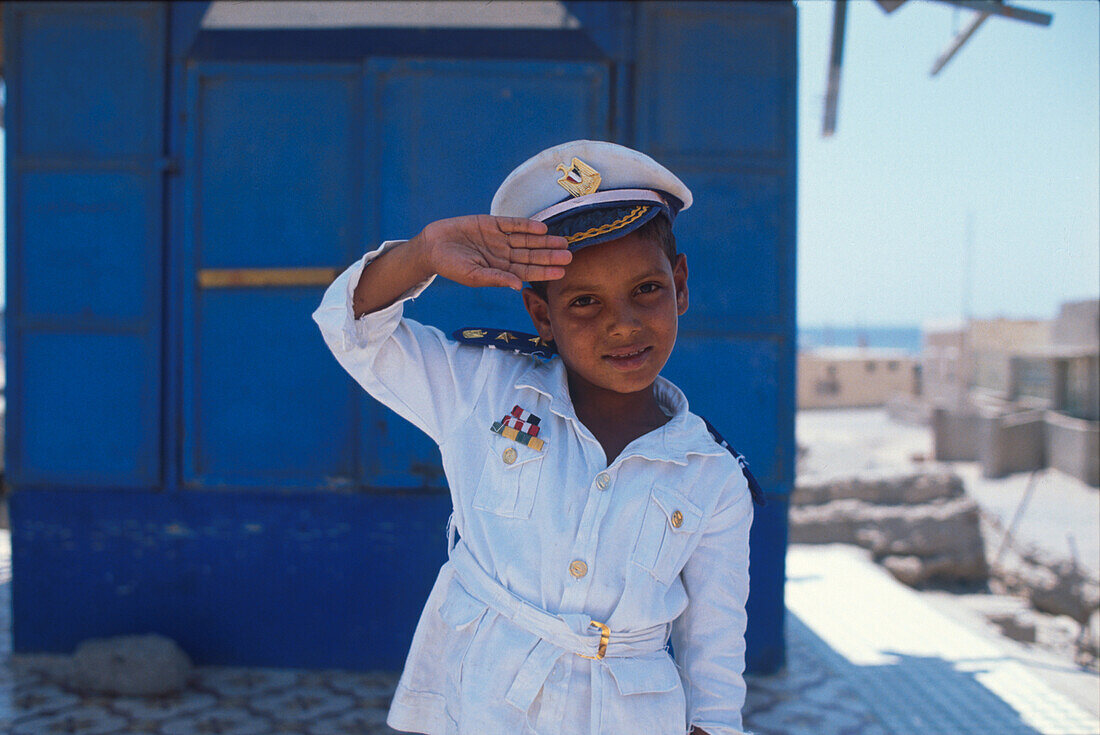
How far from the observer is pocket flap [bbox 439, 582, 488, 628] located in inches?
53.2

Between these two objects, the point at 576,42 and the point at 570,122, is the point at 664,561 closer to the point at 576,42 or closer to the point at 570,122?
the point at 570,122

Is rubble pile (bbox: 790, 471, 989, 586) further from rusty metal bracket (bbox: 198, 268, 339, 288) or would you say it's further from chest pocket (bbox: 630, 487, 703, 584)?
chest pocket (bbox: 630, 487, 703, 584)

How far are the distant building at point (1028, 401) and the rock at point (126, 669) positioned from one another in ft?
40.1

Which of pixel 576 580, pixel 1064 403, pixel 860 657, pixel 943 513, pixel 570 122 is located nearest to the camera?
pixel 576 580

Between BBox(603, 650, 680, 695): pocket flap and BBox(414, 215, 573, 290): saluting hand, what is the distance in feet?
2.10

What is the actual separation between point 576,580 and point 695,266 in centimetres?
224

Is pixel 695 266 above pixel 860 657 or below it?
above

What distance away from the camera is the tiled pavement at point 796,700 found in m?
2.99

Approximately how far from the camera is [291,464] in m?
3.39

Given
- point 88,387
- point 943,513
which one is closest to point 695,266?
point 88,387

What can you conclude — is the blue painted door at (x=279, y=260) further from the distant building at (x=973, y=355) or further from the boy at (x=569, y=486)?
the distant building at (x=973, y=355)

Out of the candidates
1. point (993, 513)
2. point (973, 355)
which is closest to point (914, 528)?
point (993, 513)

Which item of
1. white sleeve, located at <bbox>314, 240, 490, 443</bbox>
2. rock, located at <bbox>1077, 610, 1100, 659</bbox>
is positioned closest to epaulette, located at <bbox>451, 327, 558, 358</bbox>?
white sleeve, located at <bbox>314, 240, 490, 443</bbox>

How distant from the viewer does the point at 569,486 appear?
4.49 feet
